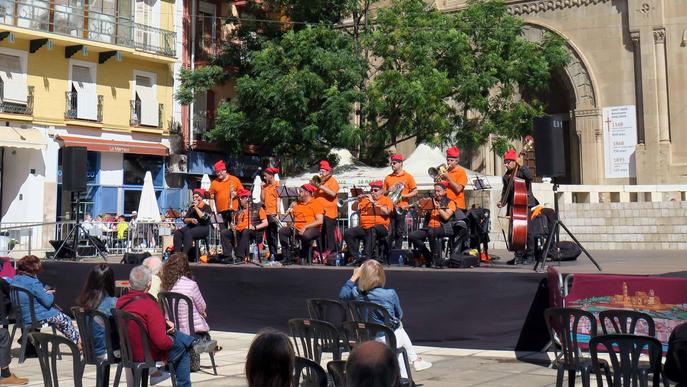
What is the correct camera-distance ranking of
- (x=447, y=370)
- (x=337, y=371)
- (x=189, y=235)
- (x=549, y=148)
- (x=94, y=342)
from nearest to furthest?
(x=337, y=371)
(x=94, y=342)
(x=447, y=370)
(x=549, y=148)
(x=189, y=235)

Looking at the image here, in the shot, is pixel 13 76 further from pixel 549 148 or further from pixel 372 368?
pixel 372 368

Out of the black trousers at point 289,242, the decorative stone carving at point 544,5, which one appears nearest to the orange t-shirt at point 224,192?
the black trousers at point 289,242

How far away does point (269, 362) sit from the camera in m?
3.68

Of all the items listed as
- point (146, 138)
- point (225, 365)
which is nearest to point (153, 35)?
point (146, 138)

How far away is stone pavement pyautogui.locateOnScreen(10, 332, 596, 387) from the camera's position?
8367 mm

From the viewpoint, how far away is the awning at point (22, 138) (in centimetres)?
Result: 2433

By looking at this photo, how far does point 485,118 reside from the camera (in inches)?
1001

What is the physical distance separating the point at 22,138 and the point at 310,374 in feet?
74.4

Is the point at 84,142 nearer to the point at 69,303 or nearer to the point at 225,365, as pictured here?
the point at 69,303

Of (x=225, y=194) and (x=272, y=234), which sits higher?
(x=225, y=194)

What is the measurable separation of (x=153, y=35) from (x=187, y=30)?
1.75m

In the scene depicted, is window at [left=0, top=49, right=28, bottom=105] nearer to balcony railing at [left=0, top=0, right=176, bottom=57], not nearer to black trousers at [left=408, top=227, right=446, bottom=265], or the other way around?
balcony railing at [left=0, top=0, right=176, bottom=57]

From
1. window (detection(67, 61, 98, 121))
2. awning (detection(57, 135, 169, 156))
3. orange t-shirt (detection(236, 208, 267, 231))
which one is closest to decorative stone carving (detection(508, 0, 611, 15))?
awning (detection(57, 135, 169, 156))

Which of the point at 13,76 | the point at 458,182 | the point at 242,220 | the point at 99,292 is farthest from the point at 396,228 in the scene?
the point at 13,76
